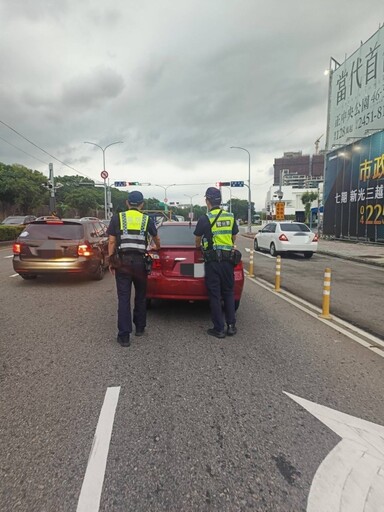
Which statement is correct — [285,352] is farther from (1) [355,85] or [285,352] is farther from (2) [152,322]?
(1) [355,85]

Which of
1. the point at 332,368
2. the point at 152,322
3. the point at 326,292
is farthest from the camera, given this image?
the point at 326,292

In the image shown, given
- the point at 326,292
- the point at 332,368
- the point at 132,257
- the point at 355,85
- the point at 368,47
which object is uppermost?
the point at 368,47

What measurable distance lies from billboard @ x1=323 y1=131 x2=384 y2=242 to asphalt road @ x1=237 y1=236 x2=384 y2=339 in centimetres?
867

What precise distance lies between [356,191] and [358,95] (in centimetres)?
733

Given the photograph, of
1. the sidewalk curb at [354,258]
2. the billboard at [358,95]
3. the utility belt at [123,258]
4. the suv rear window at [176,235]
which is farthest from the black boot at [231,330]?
the billboard at [358,95]

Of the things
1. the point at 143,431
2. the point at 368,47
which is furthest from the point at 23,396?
the point at 368,47

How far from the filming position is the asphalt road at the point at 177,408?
2.11 metres

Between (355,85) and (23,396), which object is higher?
(355,85)

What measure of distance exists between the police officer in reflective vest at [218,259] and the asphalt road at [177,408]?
41cm

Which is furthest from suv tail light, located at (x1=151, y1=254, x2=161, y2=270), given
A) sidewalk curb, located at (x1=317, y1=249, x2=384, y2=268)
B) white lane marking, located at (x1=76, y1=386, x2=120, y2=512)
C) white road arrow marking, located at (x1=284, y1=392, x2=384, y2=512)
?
sidewalk curb, located at (x1=317, y1=249, x2=384, y2=268)

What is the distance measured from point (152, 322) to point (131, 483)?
3.38 meters

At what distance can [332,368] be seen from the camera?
394cm

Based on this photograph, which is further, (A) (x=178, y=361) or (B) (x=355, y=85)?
(B) (x=355, y=85)

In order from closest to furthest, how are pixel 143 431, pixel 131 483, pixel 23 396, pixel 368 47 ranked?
pixel 131 483, pixel 143 431, pixel 23 396, pixel 368 47
